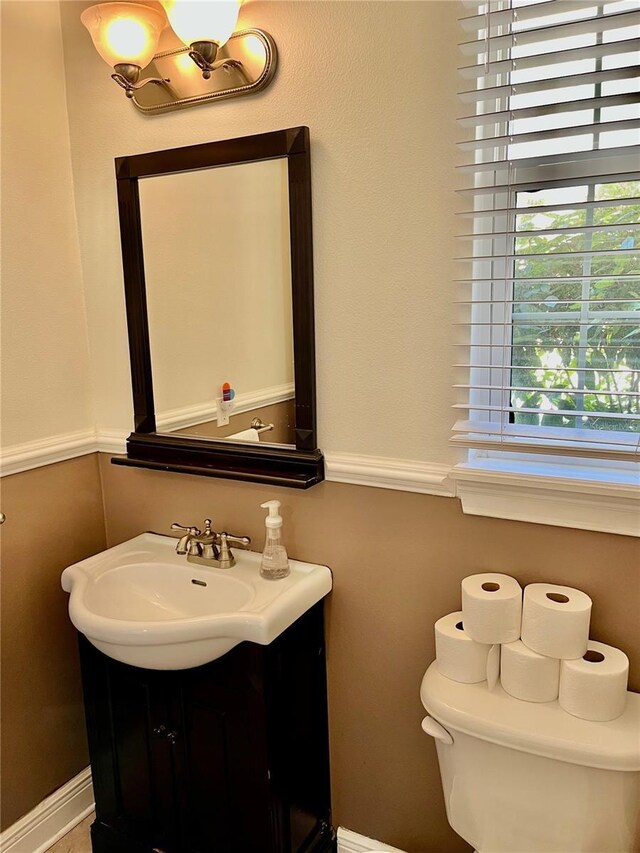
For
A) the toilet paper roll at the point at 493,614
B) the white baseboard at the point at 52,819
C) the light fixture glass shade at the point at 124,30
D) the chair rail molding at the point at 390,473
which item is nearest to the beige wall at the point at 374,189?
the chair rail molding at the point at 390,473

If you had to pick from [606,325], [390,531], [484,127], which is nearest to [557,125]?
[484,127]

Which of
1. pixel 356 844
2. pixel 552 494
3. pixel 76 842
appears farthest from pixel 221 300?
pixel 76 842

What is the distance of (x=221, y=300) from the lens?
167 cm

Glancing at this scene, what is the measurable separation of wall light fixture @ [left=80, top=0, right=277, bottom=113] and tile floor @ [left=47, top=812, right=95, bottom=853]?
1.99m

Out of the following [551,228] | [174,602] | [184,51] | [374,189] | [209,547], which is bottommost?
[174,602]

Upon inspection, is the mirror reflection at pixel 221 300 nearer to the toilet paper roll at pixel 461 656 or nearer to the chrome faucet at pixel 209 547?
the chrome faucet at pixel 209 547

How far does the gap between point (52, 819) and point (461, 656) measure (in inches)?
52.1

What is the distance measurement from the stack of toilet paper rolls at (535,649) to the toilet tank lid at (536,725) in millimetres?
19

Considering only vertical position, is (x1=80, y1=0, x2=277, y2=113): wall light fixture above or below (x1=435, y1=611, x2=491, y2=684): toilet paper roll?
above

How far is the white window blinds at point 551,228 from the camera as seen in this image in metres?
1.20

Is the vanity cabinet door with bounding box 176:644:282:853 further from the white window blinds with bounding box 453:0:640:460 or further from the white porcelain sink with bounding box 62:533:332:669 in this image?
the white window blinds with bounding box 453:0:640:460

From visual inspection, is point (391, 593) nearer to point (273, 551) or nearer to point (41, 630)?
point (273, 551)

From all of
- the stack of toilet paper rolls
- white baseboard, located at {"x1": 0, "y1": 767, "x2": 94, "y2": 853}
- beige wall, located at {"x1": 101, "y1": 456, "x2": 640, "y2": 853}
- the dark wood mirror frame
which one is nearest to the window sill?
beige wall, located at {"x1": 101, "y1": 456, "x2": 640, "y2": 853}

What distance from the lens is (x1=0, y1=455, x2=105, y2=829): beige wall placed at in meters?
1.73
